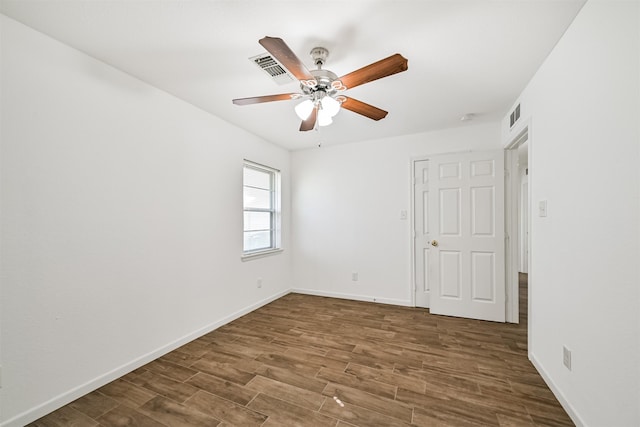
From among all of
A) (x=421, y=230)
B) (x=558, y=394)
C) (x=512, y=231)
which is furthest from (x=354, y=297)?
(x=558, y=394)

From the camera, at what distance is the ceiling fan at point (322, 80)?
1390 millimetres

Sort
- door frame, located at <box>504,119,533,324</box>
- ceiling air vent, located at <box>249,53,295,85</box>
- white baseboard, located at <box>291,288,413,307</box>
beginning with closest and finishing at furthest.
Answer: ceiling air vent, located at <box>249,53,295,85</box> < door frame, located at <box>504,119,533,324</box> < white baseboard, located at <box>291,288,413,307</box>

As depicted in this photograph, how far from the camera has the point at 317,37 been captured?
5.66 feet

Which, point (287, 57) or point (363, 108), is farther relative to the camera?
point (363, 108)

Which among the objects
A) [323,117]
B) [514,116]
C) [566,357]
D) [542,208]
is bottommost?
[566,357]

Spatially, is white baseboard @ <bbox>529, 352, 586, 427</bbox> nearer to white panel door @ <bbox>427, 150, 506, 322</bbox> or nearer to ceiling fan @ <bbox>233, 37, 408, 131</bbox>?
white panel door @ <bbox>427, 150, 506, 322</bbox>

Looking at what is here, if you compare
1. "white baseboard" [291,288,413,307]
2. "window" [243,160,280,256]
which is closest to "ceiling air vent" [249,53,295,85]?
"window" [243,160,280,256]

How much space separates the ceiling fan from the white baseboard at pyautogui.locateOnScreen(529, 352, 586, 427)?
2297 mm

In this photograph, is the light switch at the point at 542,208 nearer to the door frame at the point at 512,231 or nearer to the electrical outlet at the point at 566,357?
the electrical outlet at the point at 566,357

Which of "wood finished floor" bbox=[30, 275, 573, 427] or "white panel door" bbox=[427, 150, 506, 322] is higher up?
"white panel door" bbox=[427, 150, 506, 322]

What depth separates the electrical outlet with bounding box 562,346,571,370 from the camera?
1674 millimetres

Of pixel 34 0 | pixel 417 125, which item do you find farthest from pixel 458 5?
pixel 34 0

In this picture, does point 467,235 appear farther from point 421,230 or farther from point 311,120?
point 311,120

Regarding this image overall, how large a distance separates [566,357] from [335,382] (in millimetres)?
1580
